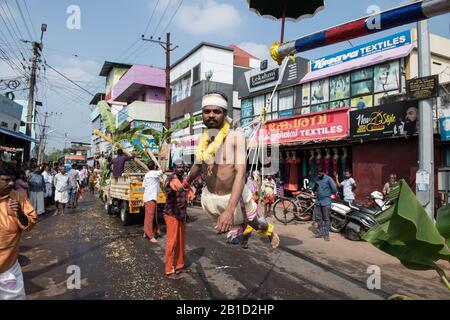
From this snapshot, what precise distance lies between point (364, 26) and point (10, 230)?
13.4ft

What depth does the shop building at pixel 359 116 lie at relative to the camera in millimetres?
11195

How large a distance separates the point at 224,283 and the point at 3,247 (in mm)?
2890

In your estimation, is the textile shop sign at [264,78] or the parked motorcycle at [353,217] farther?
the textile shop sign at [264,78]

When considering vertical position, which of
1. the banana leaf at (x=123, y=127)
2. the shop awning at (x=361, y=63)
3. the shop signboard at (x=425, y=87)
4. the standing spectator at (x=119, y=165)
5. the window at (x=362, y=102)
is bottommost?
the standing spectator at (x=119, y=165)

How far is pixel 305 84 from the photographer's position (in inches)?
624

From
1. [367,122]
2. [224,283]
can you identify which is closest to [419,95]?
[367,122]

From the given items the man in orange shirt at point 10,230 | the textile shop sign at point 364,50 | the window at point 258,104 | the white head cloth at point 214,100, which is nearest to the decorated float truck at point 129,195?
the man in orange shirt at point 10,230

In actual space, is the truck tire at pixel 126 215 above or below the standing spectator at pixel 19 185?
below

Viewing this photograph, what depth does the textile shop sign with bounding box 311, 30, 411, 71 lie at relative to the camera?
12.2 meters

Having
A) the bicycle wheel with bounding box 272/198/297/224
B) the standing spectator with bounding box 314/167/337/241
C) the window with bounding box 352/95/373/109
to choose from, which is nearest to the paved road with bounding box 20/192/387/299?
the standing spectator with bounding box 314/167/337/241

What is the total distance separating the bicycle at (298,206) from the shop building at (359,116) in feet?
9.89

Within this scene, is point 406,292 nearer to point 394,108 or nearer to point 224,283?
point 224,283

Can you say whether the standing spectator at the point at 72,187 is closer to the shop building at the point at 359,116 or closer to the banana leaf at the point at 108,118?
→ the banana leaf at the point at 108,118

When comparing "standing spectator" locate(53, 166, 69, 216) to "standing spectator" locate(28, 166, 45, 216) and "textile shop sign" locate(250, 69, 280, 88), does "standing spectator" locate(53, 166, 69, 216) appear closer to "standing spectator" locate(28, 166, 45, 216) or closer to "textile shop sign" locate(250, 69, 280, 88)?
"standing spectator" locate(28, 166, 45, 216)
